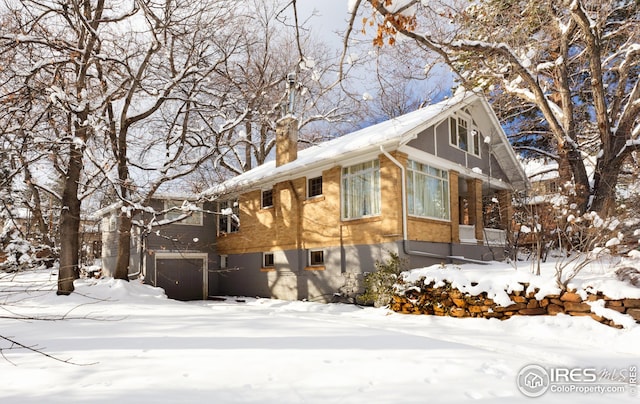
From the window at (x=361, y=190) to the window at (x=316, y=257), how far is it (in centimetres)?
192

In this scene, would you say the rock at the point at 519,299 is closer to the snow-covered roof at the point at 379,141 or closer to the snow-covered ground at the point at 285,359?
the snow-covered ground at the point at 285,359

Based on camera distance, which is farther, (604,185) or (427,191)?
(427,191)

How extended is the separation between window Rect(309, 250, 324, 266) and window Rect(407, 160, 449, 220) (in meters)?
3.89

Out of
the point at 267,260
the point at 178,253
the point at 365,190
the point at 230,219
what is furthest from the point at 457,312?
the point at 178,253

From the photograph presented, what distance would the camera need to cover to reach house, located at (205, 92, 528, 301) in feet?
42.7

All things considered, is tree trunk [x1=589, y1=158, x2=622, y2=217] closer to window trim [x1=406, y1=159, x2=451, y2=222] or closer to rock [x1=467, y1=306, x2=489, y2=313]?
window trim [x1=406, y1=159, x2=451, y2=222]

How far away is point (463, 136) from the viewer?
16.7 metres

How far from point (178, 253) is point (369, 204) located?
9783 millimetres

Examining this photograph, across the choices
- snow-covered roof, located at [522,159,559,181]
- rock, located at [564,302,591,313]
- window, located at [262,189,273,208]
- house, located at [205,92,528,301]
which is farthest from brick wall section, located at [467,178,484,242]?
window, located at [262,189,273,208]

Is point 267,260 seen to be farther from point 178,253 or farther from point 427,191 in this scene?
point 427,191

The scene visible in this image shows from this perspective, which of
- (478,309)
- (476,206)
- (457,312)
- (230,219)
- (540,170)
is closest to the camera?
(478,309)

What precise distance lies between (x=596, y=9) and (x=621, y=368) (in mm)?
12145

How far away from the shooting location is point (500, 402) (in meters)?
3.87

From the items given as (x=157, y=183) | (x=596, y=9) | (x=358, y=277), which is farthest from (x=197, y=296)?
(x=596, y=9)
